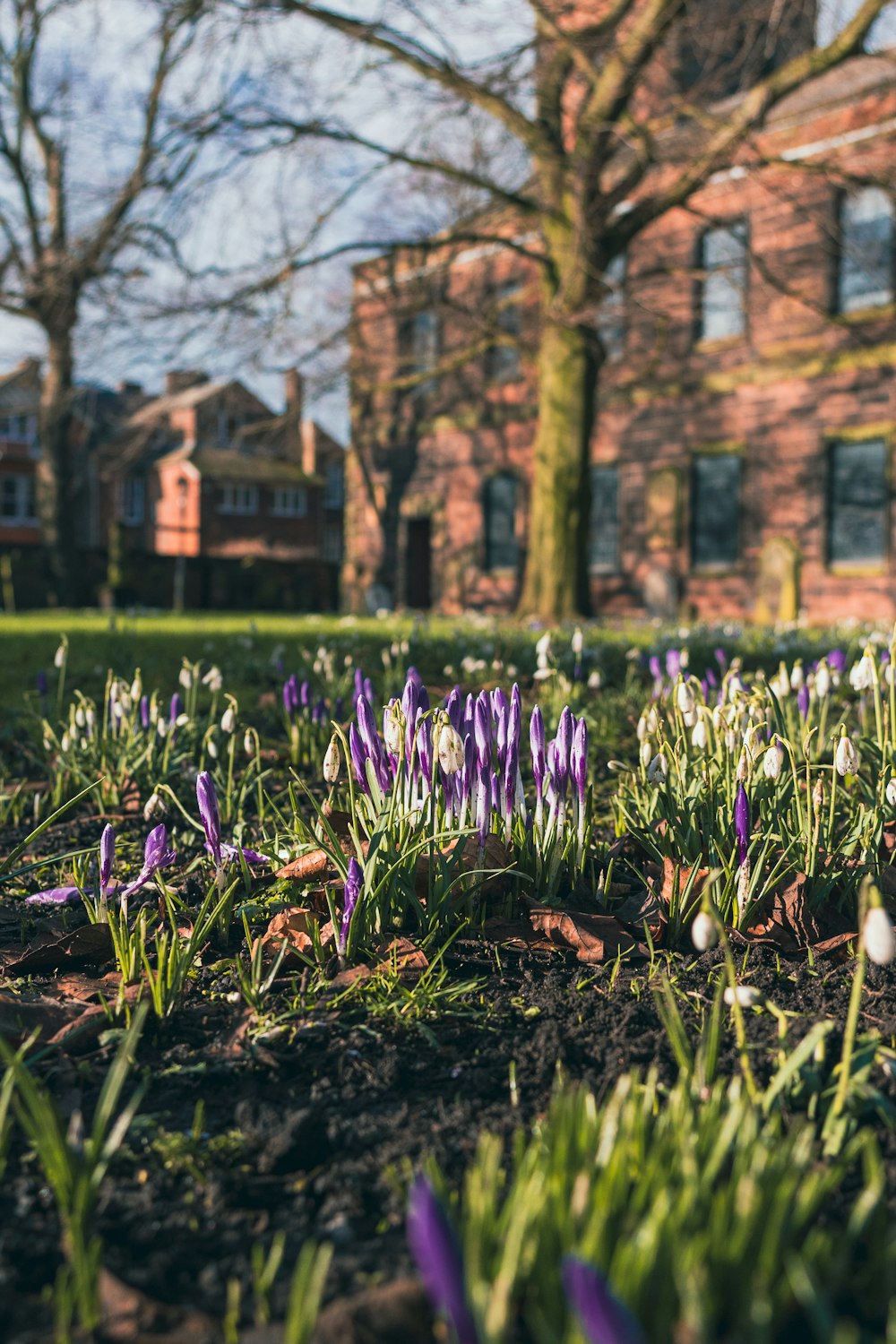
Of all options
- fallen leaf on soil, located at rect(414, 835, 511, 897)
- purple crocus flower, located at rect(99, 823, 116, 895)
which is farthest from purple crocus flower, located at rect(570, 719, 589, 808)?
purple crocus flower, located at rect(99, 823, 116, 895)

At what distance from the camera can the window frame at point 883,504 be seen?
20.9m

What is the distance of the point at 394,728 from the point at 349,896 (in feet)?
1.58

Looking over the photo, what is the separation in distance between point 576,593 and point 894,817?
12964 mm

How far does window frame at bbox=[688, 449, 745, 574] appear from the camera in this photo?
75.1ft

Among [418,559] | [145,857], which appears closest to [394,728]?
[145,857]

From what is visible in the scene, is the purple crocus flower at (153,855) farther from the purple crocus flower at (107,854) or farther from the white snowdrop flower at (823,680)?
the white snowdrop flower at (823,680)

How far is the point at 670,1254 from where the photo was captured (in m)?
1.34

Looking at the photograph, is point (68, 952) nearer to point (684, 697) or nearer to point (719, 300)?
point (684, 697)

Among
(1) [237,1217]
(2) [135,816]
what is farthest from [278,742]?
(1) [237,1217]

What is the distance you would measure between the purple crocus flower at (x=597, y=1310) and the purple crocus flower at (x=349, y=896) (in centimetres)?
156

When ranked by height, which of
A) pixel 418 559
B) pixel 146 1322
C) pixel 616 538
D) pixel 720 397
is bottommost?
pixel 146 1322

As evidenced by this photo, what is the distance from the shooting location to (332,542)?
57312mm

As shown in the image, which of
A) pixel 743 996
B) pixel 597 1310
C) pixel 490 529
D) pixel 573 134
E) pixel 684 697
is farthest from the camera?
pixel 490 529

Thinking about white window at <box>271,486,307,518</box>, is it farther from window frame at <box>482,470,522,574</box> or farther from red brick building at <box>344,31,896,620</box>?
window frame at <box>482,470,522,574</box>
